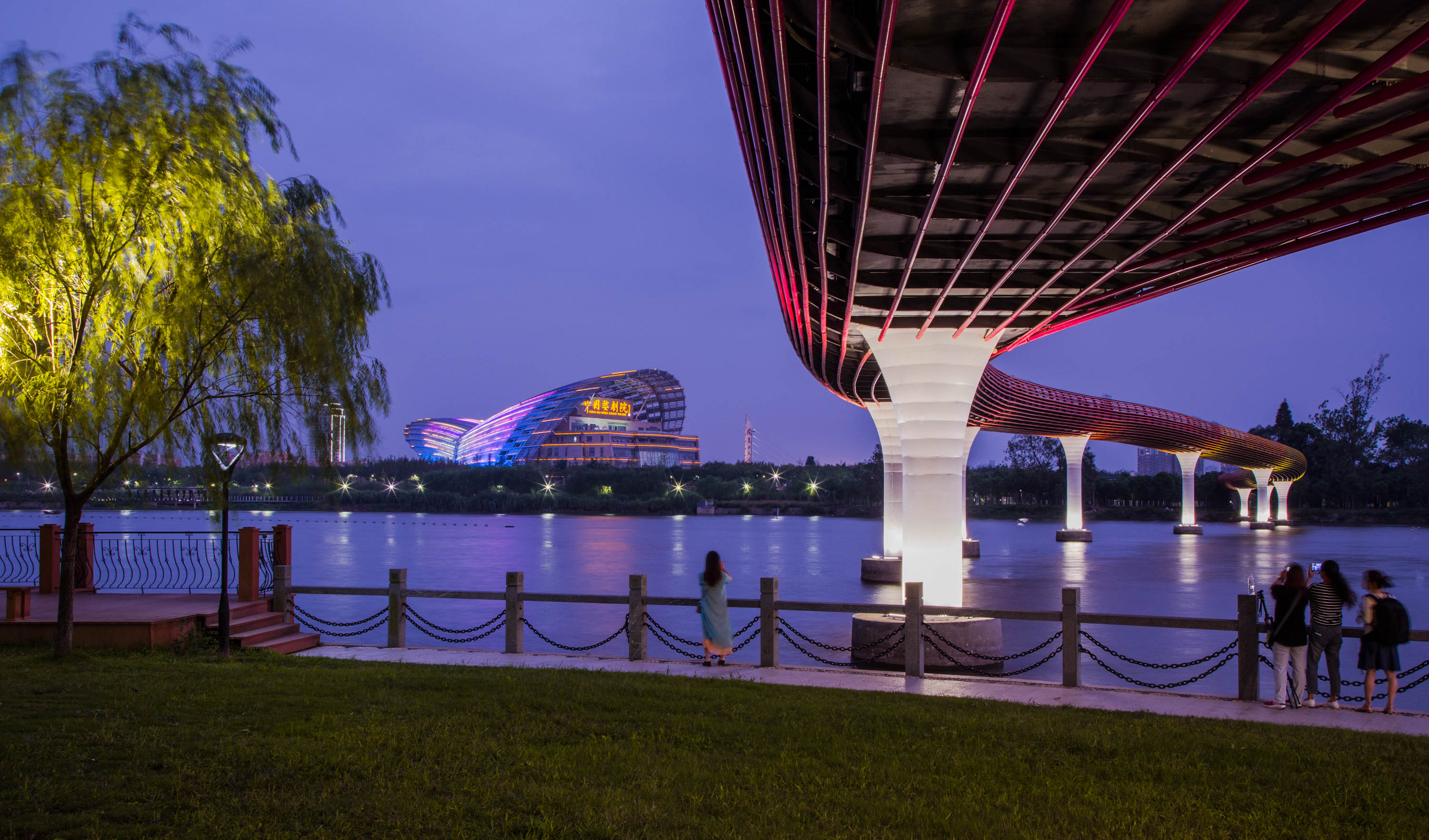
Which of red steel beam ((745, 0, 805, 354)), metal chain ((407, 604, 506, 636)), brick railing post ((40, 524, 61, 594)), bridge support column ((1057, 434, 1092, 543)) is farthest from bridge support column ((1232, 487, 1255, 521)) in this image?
brick railing post ((40, 524, 61, 594))

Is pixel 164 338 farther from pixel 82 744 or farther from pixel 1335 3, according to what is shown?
pixel 1335 3

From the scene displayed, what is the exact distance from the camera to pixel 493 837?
5.87 meters

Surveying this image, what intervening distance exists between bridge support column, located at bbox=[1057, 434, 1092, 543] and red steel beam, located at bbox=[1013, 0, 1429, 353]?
61755 mm

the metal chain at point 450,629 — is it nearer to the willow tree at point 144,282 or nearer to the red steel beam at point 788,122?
the willow tree at point 144,282

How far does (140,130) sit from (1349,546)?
75621 mm

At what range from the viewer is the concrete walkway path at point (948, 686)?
406 inches

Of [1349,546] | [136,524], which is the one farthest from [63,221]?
[136,524]

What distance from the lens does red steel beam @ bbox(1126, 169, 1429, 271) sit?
10859 mm

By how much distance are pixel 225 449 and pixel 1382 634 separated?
14.9m

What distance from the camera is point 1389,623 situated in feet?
35.3

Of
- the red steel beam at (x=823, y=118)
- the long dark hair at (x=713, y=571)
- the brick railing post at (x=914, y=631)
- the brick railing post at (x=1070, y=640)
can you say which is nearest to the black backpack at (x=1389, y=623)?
the brick railing post at (x=1070, y=640)

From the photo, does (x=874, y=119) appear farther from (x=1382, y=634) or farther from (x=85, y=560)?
(x=85, y=560)

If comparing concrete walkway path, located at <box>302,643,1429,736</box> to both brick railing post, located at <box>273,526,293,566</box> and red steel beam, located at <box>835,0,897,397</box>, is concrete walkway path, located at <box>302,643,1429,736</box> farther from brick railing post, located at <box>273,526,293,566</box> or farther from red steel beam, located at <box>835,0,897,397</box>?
red steel beam, located at <box>835,0,897,397</box>

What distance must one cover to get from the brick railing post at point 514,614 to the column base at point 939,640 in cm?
609
